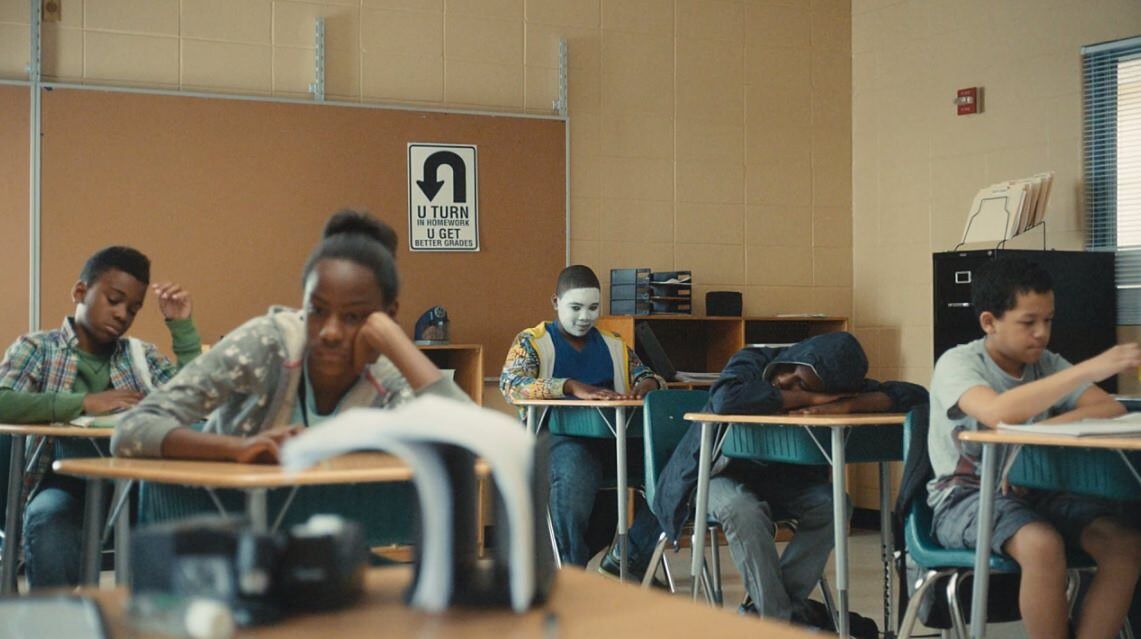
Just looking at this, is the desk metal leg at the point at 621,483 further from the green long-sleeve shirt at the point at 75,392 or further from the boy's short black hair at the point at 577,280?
the green long-sleeve shirt at the point at 75,392

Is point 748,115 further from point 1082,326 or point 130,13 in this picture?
point 130,13

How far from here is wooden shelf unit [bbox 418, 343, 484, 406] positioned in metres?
6.06

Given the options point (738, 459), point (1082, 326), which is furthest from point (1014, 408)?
point (1082, 326)

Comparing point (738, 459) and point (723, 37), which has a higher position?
point (723, 37)

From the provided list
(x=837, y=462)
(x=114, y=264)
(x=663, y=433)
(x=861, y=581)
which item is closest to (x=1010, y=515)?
(x=837, y=462)

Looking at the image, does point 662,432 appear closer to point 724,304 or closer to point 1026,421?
point 1026,421

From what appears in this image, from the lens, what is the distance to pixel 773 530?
3949mm

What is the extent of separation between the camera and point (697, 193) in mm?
6941

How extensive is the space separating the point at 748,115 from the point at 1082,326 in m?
2.34

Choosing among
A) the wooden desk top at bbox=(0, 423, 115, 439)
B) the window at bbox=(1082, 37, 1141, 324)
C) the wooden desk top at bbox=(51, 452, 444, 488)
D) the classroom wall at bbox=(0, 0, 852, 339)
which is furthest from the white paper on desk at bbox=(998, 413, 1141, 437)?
the classroom wall at bbox=(0, 0, 852, 339)

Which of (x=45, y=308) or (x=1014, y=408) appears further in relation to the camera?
(x=45, y=308)

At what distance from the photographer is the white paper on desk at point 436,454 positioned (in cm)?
103

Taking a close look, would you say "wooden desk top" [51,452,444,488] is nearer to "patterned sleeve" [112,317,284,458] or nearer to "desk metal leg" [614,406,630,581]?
"patterned sleeve" [112,317,284,458]

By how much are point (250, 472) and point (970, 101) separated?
17.7 feet
